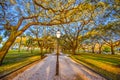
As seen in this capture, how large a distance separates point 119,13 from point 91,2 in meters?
4.24

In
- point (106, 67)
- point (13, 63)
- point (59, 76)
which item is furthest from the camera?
point (13, 63)

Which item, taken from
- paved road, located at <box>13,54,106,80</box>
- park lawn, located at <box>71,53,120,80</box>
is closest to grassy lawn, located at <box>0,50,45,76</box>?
paved road, located at <box>13,54,106,80</box>

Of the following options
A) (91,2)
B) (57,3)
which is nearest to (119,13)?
(91,2)

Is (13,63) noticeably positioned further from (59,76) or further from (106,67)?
(106,67)

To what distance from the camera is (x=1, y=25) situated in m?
17.6

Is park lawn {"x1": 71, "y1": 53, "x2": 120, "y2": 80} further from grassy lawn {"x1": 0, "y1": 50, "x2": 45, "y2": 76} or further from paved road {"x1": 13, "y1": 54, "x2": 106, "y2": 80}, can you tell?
grassy lawn {"x1": 0, "y1": 50, "x2": 45, "y2": 76}

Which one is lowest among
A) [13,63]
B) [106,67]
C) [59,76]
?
[59,76]

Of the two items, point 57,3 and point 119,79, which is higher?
point 57,3

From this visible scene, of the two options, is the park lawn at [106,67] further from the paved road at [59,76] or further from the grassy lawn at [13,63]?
the grassy lawn at [13,63]

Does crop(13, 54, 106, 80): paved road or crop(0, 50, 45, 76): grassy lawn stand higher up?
crop(0, 50, 45, 76): grassy lawn

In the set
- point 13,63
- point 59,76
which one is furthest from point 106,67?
point 13,63

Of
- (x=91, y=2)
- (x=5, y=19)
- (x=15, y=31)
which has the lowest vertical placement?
(x=15, y=31)

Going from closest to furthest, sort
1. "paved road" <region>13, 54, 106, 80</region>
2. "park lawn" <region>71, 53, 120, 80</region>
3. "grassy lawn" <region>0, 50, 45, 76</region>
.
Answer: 1. "paved road" <region>13, 54, 106, 80</region>
2. "park lawn" <region>71, 53, 120, 80</region>
3. "grassy lawn" <region>0, 50, 45, 76</region>

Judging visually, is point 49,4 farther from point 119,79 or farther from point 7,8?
point 119,79
